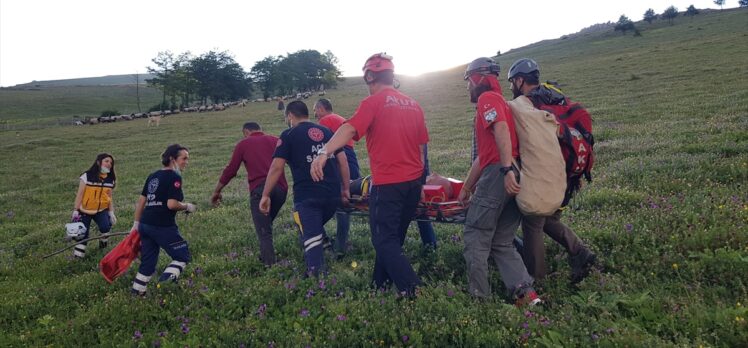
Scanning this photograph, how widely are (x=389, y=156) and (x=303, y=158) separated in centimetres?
160

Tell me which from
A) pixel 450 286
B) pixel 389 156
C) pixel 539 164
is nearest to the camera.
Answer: pixel 539 164

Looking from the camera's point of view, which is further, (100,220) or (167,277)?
(100,220)

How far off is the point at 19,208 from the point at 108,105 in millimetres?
108442

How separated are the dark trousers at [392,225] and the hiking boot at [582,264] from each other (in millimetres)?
1980

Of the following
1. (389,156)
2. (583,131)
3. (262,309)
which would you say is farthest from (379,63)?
(262,309)

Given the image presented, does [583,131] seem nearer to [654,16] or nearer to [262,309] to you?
[262,309]

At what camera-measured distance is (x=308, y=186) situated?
21.3 feet

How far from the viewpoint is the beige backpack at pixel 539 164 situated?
504cm

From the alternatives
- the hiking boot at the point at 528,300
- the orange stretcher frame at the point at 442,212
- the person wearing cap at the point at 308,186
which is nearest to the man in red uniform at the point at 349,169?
the person wearing cap at the point at 308,186

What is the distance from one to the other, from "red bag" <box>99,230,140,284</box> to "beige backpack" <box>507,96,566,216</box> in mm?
5552

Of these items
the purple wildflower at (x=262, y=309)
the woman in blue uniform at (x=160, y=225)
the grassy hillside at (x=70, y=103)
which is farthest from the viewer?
the grassy hillside at (x=70, y=103)

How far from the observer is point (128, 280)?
747 cm

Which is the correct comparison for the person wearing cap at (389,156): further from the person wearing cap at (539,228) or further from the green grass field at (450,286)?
the person wearing cap at (539,228)

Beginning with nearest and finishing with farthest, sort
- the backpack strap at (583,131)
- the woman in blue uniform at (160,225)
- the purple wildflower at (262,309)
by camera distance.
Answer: the backpack strap at (583,131) → the purple wildflower at (262,309) → the woman in blue uniform at (160,225)
